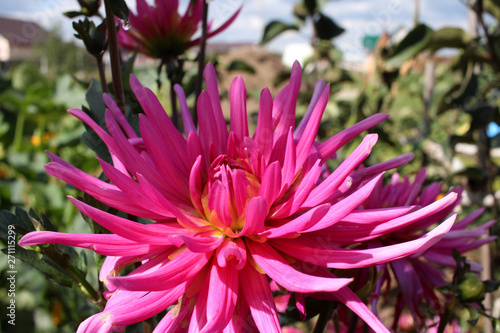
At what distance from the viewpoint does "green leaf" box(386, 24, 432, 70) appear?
128 cm

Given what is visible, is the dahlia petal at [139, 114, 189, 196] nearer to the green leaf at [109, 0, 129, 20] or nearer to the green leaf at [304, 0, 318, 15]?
the green leaf at [109, 0, 129, 20]

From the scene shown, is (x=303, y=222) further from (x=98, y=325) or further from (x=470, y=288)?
(x=470, y=288)

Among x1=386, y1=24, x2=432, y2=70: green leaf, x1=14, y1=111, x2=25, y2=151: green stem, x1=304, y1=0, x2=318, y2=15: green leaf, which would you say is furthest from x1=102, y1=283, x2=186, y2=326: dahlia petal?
x1=14, y1=111, x2=25, y2=151: green stem

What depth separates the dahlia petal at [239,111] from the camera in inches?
22.0

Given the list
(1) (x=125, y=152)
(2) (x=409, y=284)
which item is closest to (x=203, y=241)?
(1) (x=125, y=152)

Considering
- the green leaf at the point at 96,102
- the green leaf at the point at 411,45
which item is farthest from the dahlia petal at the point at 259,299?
the green leaf at the point at 411,45

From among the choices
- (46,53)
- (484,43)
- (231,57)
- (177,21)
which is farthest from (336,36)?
(46,53)

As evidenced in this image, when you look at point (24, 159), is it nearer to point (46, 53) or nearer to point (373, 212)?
point (373, 212)

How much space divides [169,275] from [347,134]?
270mm

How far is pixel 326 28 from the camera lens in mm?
1879

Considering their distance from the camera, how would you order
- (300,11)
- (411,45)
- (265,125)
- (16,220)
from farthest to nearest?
(300,11) < (411,45) < (16,220) < (265,125)

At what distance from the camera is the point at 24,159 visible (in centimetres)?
219

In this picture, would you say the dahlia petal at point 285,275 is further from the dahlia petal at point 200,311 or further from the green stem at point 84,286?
the green stem at point 84,286

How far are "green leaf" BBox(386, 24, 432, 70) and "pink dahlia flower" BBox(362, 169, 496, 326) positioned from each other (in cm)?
68
